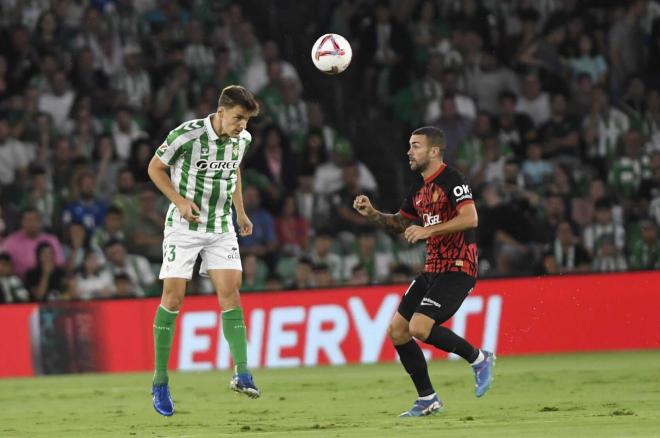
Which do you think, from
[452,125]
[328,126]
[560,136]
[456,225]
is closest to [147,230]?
[328,126]

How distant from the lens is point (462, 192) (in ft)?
31.7

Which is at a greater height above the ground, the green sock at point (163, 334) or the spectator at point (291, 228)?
the green sock at point (163, 334)

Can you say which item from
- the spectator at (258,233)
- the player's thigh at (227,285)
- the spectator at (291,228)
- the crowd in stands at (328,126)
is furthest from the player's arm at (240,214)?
the spectator at (291,228)

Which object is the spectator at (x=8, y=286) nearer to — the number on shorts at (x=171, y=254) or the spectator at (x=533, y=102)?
the number on shorts at (x=171, y=254)

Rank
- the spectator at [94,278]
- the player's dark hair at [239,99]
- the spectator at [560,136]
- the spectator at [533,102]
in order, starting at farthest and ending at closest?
the spectator at [533,102] < the spectator at [560,136] < the spectator at [94,278] < the player's dark hair at [239,99]

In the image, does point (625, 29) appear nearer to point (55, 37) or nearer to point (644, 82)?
point (644, 82)

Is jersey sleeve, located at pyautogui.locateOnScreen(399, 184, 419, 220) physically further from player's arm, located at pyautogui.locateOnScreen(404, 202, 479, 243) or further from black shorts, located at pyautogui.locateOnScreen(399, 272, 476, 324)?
player's arm, located at pyautogui.locateOnScreen(404, 202, 479, 243)

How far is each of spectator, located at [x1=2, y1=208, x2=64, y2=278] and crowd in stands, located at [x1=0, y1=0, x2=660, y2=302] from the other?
0.03 meters

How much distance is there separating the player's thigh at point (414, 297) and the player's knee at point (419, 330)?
0.18 metres

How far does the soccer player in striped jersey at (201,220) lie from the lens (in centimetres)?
955

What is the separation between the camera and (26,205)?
17.4 metres

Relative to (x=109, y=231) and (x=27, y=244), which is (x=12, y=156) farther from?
(x=109, y=231)

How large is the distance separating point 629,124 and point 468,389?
27.1ft

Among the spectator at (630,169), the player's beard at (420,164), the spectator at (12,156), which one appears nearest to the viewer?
the player's beard at (420,164)
